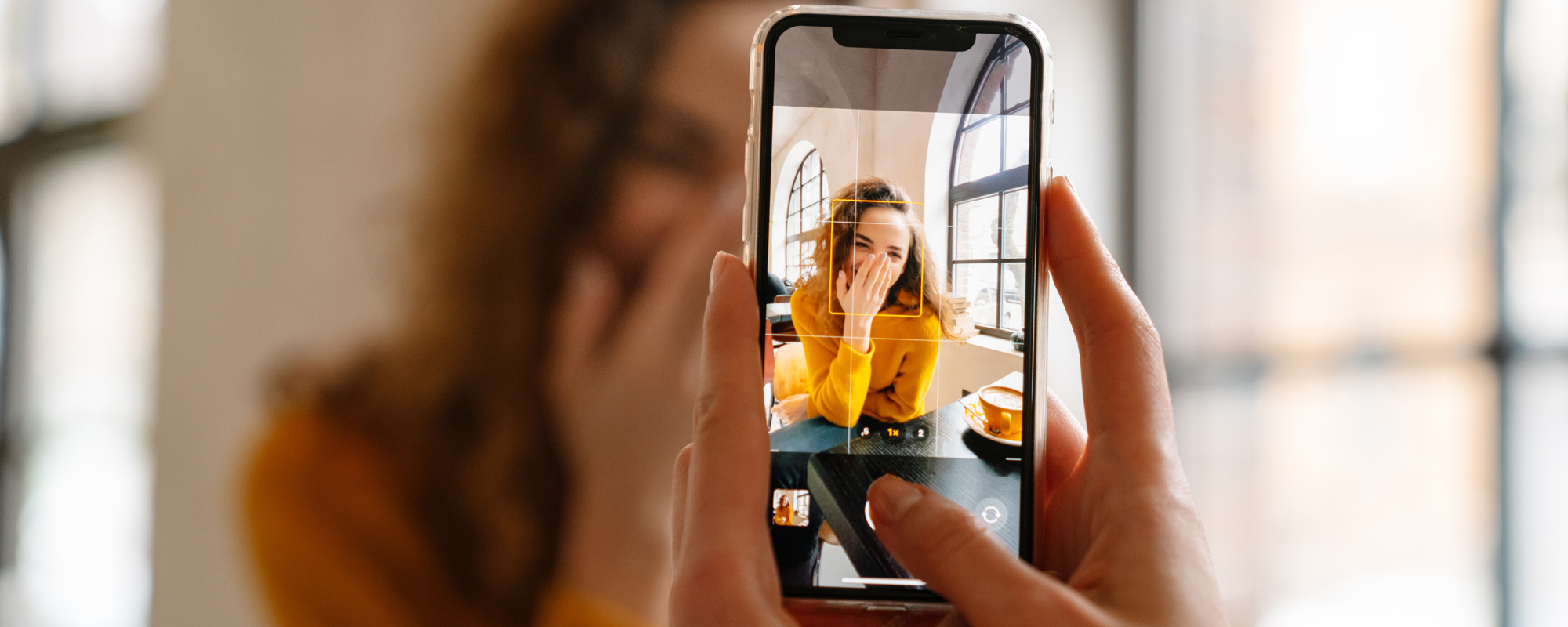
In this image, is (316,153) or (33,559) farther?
(33,559)

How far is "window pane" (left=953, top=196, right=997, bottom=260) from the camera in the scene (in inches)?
13.1

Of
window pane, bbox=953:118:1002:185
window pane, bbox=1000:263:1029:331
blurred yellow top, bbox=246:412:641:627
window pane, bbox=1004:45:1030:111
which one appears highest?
window pane, bbox=1004:45:1030:111

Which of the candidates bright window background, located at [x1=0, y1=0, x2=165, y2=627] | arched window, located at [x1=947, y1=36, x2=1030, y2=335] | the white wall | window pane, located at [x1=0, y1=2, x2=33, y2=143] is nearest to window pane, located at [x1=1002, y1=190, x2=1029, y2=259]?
arched window, located at [x1=947, y1=36, x2=1030, y2=335]

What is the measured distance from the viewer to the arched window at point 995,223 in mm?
332

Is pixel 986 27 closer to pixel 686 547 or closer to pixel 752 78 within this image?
pixel 752 78

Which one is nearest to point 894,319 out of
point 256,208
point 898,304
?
point 898,304

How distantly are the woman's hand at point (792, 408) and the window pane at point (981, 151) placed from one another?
0.14 metres

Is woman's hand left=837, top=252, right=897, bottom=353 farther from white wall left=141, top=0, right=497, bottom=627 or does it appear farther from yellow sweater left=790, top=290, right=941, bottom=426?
white wall left=141, top=0, right=497, bottom=627

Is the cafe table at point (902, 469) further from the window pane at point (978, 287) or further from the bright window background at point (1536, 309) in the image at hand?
the bright window background at point (1536, 309)

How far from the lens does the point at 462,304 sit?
64cm

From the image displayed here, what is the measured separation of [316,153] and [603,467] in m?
0.47

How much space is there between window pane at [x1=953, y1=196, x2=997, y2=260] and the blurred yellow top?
524 millimetres

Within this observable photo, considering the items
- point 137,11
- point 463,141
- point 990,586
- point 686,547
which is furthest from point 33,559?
point 990,586

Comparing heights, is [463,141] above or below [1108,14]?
below
